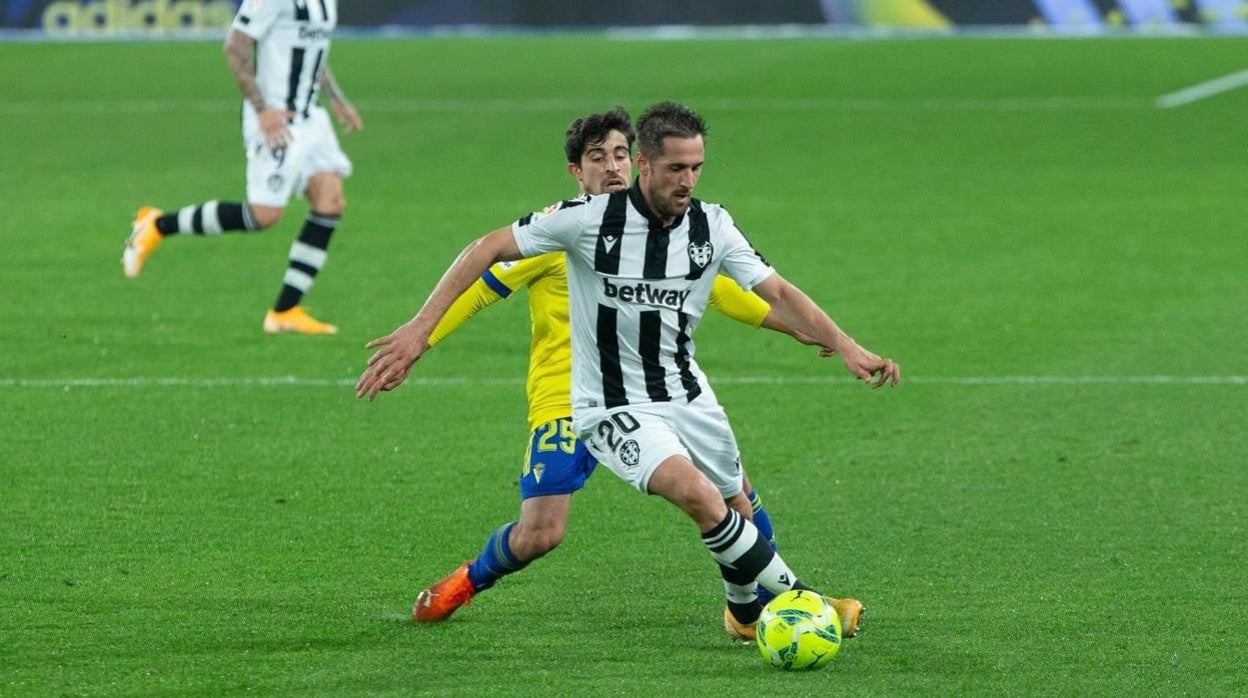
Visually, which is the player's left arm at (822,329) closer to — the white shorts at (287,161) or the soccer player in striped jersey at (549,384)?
the soccer player in striped jersey at (549,384)

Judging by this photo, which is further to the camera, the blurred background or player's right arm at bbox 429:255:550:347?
the blurred background

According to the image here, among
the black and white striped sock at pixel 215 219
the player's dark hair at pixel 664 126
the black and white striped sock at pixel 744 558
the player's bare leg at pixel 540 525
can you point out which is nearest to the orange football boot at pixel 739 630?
the black and white striped sock at pixel 744 558

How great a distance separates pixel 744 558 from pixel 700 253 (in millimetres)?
895

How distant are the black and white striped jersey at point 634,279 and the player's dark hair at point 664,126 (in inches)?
9.3

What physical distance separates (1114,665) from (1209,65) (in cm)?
1896

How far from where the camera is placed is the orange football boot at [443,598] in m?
6.77

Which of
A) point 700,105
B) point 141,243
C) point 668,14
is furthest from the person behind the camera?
point 668,14

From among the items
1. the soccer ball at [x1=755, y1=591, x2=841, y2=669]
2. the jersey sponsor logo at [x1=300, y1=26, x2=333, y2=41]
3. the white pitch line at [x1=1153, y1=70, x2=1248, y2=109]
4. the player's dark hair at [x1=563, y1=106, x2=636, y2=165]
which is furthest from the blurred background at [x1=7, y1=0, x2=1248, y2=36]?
the soccer ball at [x1=755, y1=591, x2=841, y2=669]

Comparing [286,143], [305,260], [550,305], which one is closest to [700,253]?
[550,305]

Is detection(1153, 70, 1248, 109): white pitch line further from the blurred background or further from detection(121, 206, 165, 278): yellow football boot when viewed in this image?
detection(121, 206, 165, 278): yellow football boot

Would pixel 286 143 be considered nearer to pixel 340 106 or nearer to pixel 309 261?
pixel 309 261

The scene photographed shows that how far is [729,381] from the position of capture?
10797 mm

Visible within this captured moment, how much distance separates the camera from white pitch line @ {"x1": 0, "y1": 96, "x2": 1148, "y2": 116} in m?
21.7

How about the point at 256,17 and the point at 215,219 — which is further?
the point at 215,219
